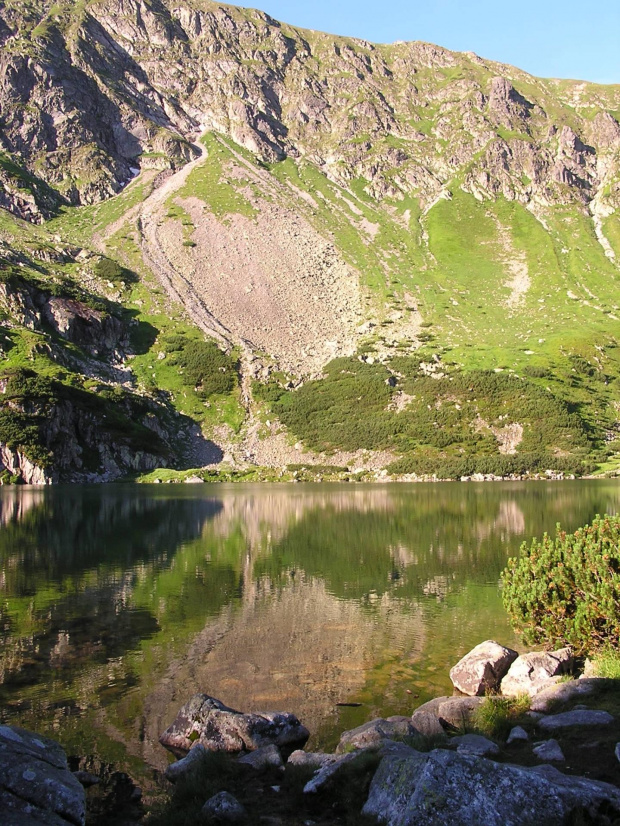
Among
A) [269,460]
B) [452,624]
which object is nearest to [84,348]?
[269,460]

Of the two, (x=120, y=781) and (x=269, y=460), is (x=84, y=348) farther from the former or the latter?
(x=120, y=781)

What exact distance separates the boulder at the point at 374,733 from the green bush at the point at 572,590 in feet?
18.8

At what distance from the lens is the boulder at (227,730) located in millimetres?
11945

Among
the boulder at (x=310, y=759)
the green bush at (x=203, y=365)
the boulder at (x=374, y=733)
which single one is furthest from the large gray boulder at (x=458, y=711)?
the green bush at (x=203, y=365)

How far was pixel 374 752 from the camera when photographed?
9.67 meters

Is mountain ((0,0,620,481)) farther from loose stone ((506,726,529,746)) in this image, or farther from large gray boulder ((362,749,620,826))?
large gray boulder ((362,749,620,826))

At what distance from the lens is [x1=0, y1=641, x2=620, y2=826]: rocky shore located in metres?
6.93

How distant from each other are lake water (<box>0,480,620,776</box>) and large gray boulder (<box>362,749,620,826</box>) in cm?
558

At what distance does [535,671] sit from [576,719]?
3775 millimetres

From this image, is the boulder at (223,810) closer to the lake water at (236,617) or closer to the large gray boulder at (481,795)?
the large gray boulder at (481,795)

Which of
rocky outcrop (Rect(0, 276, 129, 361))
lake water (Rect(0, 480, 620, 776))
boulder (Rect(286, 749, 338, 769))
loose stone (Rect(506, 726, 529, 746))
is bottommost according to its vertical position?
lake water (Rect(0, 480, 620, 776))

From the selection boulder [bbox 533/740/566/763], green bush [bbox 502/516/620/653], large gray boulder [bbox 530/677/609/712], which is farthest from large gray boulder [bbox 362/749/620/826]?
green bush [bbox 502/516/620/653]

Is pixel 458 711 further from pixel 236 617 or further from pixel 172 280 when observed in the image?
pixel 172 280

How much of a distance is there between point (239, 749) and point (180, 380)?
127188 millimetres
